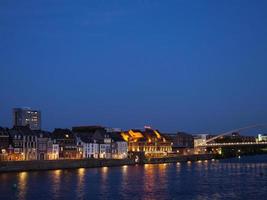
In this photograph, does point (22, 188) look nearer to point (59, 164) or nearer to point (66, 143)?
point (59, 164)

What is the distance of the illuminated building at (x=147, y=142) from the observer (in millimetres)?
144125

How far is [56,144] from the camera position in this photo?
349 ft

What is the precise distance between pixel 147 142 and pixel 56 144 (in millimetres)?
47647

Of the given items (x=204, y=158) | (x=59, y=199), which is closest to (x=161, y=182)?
(x=59, y=199)

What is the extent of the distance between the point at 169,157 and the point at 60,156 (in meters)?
40.0

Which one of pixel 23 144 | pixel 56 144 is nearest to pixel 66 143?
pixel 56 144

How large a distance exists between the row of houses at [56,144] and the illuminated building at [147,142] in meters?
7.57

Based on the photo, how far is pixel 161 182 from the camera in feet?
207

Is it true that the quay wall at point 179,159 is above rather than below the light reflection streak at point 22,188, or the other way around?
above

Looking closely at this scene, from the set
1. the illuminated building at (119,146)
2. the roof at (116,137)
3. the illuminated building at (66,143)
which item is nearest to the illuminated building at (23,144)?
the illuminated building at (66,143)

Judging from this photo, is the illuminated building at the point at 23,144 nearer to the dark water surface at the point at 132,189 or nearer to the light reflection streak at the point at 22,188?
the dark water surface at the point at 132,189

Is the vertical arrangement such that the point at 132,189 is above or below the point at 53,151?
below

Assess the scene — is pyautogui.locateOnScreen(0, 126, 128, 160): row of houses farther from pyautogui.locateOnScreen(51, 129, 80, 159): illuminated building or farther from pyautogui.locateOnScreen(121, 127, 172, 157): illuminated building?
pyautogui.locateOnScreen(121, 127, 172, 157): illuminated building

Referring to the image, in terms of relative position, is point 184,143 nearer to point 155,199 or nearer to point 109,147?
point 109,147
